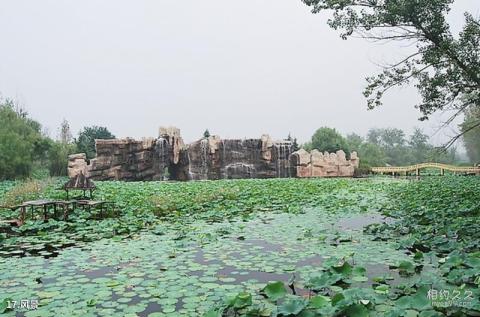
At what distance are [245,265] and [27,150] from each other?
18.4 metres

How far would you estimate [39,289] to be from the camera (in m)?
3.44

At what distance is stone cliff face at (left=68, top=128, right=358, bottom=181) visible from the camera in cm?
2150

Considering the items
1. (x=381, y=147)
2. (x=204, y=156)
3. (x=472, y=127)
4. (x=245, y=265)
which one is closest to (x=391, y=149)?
(x=381, y=147)

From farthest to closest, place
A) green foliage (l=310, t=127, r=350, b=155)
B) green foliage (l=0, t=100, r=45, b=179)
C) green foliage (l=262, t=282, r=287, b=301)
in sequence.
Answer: green foliage (l=310, t=127, r=350, b=155) → green foliage (l=0, t=100, r=45, b=179) → green foliage (l=262, t=282, r=287, b=301)

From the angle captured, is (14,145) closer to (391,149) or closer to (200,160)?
(200,160)

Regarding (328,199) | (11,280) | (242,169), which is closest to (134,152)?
(242,169)

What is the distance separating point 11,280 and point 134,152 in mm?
19020

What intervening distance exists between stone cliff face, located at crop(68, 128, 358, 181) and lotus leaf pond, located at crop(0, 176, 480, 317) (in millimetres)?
14175

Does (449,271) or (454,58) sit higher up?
(454,58)

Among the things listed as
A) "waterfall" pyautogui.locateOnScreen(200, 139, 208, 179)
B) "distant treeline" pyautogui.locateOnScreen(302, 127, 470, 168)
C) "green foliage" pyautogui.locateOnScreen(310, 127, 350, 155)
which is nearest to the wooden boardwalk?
"distant treeline" pyautogui.locateOnScreen(302, 127, 470, 168)

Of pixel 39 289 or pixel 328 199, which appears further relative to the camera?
pixel 328 199

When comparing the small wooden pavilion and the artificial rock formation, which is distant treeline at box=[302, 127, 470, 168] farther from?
the small wooden pavilion

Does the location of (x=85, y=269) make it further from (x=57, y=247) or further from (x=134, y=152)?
(x=134, y=152)

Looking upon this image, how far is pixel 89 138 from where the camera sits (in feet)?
95.8
